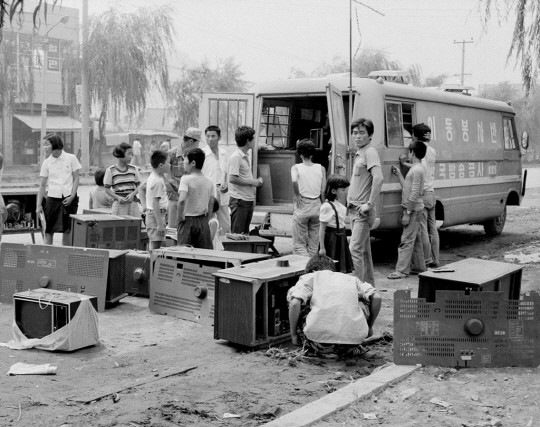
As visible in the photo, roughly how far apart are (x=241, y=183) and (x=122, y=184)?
5.71 ft

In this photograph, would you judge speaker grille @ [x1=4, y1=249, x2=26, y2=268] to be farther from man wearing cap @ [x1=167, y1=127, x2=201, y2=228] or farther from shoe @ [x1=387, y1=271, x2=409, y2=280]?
shoe @ [x1=387, y1=271, x2=409, y2=280]

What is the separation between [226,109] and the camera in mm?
12039

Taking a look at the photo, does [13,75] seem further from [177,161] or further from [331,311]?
[331,311]

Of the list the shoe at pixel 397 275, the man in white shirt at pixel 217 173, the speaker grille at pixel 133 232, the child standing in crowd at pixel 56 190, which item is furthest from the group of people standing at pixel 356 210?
the child standing in crowd at pixel 56 190

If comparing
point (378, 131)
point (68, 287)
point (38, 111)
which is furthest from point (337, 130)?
point (38, 111)

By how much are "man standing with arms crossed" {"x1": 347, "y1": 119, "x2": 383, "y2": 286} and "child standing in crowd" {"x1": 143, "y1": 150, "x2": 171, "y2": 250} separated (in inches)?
88.6

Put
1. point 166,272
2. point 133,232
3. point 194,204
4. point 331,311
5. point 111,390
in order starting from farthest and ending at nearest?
point 133,232 → point 194,204 → point 166,272 → point 331,311 → point 111,390

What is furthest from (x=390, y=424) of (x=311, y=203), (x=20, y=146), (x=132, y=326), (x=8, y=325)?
(x=20, y=146)

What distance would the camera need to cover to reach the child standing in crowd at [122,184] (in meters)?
10.8

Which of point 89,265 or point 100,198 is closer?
→ point 89,265

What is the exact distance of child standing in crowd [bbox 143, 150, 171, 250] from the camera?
921cm

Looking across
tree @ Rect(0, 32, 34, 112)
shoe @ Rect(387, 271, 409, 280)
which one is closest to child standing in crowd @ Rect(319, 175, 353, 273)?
shoe @ Rect(387, 271, 409, 280)

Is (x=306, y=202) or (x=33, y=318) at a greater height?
(x=306, y=202)

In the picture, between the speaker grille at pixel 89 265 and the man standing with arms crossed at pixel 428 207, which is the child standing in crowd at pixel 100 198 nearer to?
the speaker grille at pixel 89 265
